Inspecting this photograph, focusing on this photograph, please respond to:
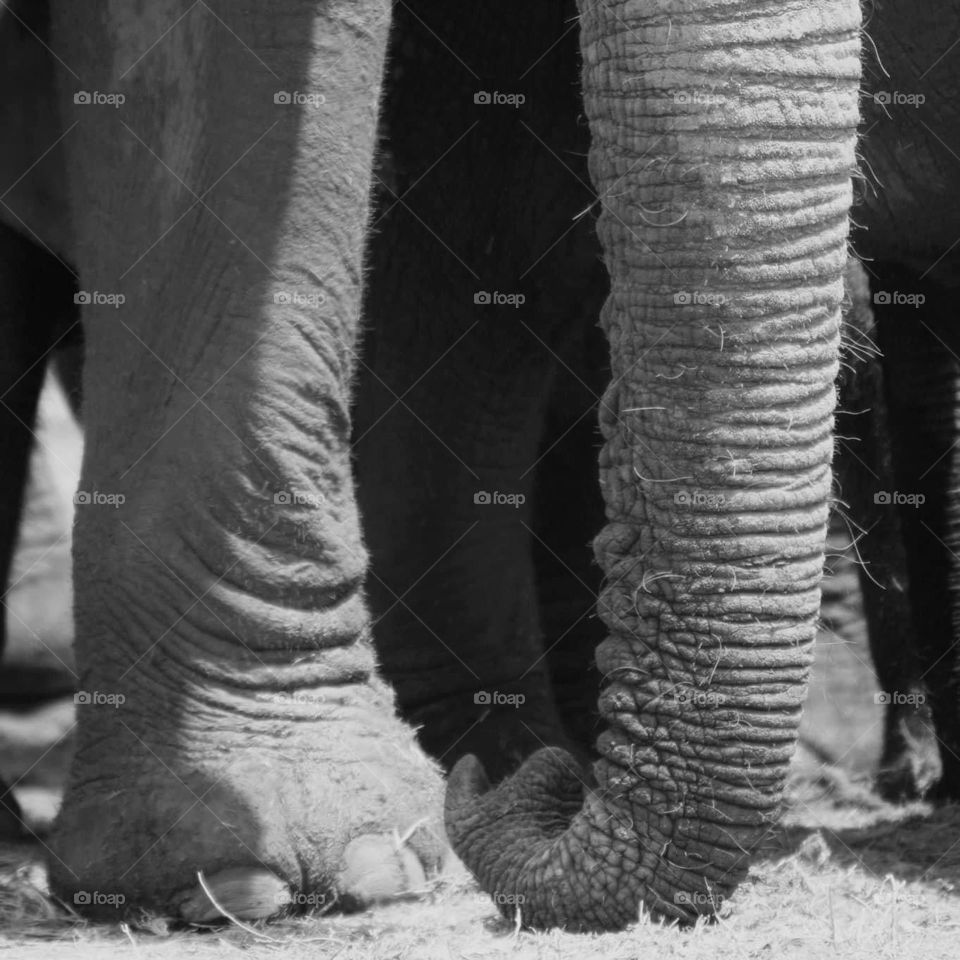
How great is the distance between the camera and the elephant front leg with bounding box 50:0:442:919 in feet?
8.74

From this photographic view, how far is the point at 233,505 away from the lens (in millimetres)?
2695

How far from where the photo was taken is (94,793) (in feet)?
9.04

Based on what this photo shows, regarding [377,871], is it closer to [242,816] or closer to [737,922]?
[242,816]

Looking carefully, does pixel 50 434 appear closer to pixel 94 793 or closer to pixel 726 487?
pixel 94 793

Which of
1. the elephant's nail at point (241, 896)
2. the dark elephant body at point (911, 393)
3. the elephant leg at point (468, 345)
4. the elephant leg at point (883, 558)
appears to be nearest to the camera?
the elephant's nail at point (241, 896)

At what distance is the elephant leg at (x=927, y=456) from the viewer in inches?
146

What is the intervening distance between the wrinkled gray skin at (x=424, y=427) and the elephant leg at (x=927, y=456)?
0.60m

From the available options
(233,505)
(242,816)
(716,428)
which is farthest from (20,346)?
(716,428)

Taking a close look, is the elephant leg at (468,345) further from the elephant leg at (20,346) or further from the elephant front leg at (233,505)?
the elephant front leg at (233,505)

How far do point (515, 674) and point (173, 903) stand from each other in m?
1.29

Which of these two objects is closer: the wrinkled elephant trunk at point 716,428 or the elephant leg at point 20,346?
the wrinkled elephant trunk at point 716,428

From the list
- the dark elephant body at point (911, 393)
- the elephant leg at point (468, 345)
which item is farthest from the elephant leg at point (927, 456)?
the elephant leg at point (468, 345)

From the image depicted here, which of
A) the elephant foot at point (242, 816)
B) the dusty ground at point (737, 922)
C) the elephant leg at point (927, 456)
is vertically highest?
the elephant leg at point (927, 456)

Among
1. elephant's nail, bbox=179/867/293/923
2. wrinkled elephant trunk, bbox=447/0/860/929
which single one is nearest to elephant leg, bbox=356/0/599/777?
elephant's nail, bbox=179/867/293/923
